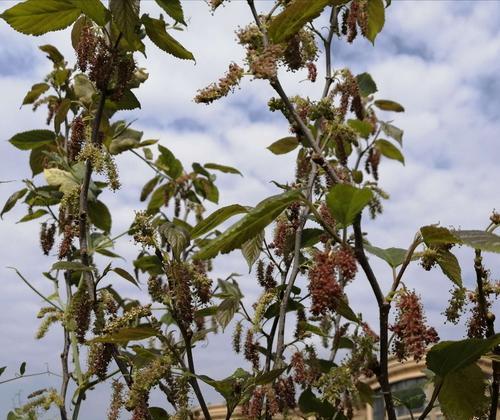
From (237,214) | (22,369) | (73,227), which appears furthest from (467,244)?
(22,369)

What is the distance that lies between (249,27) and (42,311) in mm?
1618

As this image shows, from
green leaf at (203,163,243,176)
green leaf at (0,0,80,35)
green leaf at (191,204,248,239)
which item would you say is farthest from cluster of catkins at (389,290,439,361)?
green leaf at (203,163,243,176)

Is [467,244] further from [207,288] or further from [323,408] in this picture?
[207,288]

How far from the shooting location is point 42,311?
8.49 ft

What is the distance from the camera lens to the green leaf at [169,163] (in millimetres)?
3805

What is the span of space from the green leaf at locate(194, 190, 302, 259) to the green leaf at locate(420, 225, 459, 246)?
29 centimetres

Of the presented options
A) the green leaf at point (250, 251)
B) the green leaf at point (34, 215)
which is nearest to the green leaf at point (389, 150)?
the green leaf at point (250, 251)

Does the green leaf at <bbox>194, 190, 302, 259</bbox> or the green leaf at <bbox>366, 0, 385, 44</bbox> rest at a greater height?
the green leaf at <bbox>366, 0, 385, 44</bbox>

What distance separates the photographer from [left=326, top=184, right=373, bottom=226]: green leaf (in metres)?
1.17

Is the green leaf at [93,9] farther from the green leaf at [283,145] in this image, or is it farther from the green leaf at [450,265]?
the green leaf at [450,265]

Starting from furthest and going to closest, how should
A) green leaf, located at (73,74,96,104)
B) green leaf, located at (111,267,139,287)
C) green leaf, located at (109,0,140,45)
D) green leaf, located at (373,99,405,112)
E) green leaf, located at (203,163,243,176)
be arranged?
green leaf, located at (203,163,243,176) < green leaf, located at (373,99,405,112) < green leaf, located at (73,74,96,104) < green leaf, located at (111,267,139,287) < green leaf, located at (109,0,140,45)

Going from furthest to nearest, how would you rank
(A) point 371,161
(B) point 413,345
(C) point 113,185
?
(A) point 371,161
(C) point 113,185
(B) point 413,345

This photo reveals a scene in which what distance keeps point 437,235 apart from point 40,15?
1.38 m

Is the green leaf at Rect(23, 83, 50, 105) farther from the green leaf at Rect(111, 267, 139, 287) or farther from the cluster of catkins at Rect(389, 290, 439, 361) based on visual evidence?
the cluster of catkins at Rect(389, 290, 439, 361)
